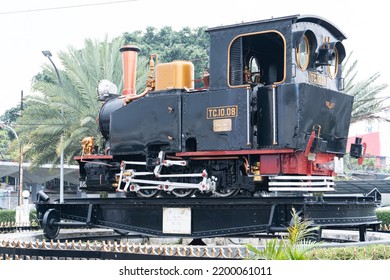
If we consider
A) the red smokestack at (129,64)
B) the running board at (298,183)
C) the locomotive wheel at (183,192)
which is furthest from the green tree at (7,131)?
the running board at (298,183)

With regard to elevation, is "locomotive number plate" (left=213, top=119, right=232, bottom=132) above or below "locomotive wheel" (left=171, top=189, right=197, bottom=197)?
above

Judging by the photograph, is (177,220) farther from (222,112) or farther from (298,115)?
(298,115)

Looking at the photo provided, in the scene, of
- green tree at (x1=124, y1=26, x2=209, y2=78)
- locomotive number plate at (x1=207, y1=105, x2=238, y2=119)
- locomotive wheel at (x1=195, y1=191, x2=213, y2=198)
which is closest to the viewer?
locomotive number plate at (x1=207, y1=105, x2=238, y2=119)

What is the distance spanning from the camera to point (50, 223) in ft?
44.2

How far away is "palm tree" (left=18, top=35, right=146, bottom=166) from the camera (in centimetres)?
2502

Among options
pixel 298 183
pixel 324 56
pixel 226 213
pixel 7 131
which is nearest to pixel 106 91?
pixel 226 213

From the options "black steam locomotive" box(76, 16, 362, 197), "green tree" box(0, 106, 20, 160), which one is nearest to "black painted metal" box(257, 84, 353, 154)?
"black steam locomotive" box(76, 16, 362, 197)

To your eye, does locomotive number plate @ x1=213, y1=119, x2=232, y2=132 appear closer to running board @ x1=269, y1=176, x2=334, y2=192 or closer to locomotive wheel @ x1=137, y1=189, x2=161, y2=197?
running board @ x1=269, y1=176, x2=334, y2=192

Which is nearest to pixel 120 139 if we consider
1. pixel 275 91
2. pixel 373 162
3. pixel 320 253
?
pixel 275 91

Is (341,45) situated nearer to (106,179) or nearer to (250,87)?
(250,87)

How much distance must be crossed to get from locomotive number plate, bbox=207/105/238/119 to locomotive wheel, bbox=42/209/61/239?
4.35m

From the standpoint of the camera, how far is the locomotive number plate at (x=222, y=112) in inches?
443

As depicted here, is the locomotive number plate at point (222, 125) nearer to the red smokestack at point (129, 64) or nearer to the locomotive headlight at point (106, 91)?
the red smokestack at point (129, 64)

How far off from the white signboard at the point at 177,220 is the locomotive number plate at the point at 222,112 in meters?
1.83
